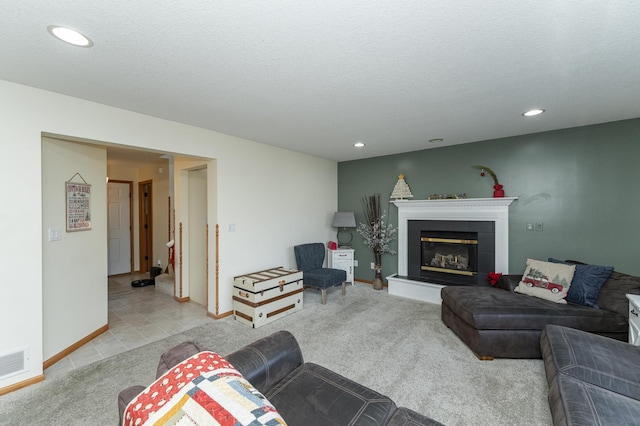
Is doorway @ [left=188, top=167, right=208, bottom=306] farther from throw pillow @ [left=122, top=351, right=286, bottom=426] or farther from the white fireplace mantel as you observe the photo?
throw pillow @ [left=122, top=351, right=286, bottom=426]

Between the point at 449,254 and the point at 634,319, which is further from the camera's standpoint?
the point at 449,254

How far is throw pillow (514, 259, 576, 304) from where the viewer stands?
2844 mm

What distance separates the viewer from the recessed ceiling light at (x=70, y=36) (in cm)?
152

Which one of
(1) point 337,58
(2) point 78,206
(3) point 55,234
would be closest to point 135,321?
(3) point 55,234

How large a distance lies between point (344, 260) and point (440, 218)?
1.87 meters

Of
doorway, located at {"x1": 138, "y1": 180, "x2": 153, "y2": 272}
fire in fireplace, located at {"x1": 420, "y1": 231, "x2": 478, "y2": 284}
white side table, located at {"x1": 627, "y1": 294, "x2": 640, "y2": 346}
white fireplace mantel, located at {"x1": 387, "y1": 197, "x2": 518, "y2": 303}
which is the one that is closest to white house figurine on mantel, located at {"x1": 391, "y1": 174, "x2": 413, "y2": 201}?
white fireplace mantel, located at {"x1": 387, "y1": 197, "x2": 518, "y2": 303}

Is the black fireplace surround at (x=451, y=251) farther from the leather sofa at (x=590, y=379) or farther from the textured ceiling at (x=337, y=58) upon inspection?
the leather sofa at (x=590, y=379)

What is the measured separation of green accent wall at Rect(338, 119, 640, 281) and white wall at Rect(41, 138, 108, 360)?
4.74m

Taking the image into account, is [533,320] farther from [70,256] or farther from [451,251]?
[70,256]

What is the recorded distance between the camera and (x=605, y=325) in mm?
2531

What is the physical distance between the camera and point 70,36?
1.58m

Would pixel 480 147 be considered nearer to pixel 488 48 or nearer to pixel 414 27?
pixel 488 48

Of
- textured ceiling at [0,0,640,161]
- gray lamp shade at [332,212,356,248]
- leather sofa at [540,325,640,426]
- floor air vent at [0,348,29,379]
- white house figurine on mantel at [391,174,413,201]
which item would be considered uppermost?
textured ceiling at [0,0,640,161]

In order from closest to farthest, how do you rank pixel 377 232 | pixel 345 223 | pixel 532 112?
pixel 532 112 → pixel 377 232 → pixel 345 223
